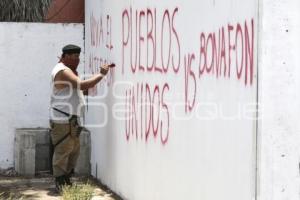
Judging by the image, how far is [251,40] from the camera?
13.6 feet

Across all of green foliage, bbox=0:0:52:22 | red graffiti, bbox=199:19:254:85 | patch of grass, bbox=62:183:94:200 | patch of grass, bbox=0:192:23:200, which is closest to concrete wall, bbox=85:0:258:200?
red graffiti, bbox=199:19:254:85

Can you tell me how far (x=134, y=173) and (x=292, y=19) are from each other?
3.22m

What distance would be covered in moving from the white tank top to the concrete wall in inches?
15.2

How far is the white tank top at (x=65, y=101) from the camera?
756 centimetres

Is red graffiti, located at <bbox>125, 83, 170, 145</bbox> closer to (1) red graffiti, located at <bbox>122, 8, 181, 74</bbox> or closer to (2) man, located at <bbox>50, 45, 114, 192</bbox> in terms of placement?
(1) red graffiti, located at <bbox>122, 8, 181, 74</bbox>

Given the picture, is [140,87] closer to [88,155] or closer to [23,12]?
[88,155]

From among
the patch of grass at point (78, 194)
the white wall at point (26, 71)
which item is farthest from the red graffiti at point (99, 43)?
the patch of grass at point (78, 194)

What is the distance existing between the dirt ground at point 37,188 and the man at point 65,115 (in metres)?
0.28

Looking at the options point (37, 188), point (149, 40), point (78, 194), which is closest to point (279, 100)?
point (149, 40)

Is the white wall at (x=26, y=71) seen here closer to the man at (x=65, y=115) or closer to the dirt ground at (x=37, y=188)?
the dirt ground at (x=37, y=188)

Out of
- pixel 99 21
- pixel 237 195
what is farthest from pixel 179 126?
pixel 99 21

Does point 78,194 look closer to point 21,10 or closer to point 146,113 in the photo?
point 146,113

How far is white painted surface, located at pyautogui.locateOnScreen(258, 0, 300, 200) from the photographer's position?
157 inches

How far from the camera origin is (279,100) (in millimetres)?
4055
